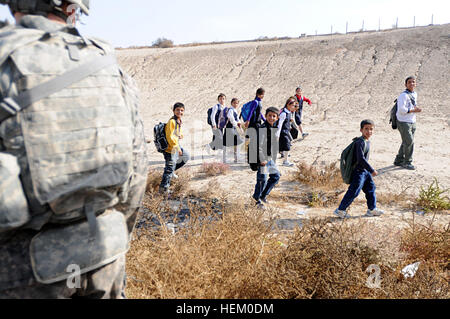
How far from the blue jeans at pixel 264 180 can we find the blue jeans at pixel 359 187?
0.98 m

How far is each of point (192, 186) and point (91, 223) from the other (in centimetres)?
499

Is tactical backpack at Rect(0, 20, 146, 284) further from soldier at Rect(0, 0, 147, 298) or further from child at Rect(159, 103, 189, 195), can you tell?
child at Rect(159, 103, 189, 195)

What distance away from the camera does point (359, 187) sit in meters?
4.69

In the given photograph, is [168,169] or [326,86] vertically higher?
[326,86]

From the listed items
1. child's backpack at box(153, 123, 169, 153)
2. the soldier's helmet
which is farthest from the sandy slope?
the soldier's helmet

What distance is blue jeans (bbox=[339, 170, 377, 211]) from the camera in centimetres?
467

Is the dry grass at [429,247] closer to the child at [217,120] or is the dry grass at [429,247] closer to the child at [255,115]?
the child at [255,115]

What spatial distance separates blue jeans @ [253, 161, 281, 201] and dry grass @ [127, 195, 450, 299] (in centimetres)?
194

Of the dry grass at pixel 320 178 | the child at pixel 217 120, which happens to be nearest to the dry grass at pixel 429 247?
the dry grass at pixel 320 178

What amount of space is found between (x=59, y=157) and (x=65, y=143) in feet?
0.20

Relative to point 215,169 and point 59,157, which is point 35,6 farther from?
point 215,169

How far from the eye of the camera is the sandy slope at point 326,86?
812 centimetres

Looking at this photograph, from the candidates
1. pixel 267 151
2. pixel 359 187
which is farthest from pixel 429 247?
pixel 267 151
